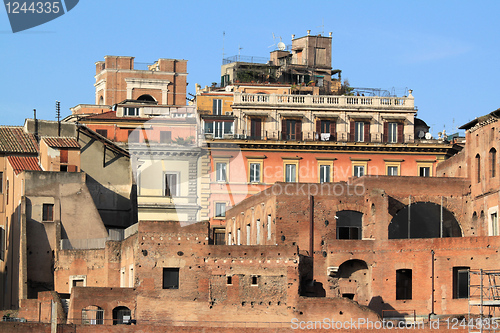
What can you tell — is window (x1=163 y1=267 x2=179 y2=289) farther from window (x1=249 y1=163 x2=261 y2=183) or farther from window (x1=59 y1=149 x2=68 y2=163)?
window (x1=249 y1=163 x2=261 y2=183)

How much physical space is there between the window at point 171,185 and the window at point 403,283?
21184 millimetres

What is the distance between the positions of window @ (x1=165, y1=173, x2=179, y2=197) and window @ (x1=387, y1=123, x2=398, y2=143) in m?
16.0

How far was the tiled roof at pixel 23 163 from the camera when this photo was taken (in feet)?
249

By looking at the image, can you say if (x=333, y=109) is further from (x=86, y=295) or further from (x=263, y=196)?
(x=86, y=295)

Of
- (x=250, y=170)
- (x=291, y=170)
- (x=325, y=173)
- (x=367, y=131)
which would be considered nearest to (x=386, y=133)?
(x=367, y=131)

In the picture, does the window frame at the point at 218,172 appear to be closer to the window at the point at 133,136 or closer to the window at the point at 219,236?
the window at the point at 219,236

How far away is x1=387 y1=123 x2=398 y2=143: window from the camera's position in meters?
84.8

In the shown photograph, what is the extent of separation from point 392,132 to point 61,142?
943 inches

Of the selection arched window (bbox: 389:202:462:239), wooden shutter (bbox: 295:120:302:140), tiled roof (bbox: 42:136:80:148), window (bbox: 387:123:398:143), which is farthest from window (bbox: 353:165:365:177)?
tiled roof (bbox: 42:136:80:148)

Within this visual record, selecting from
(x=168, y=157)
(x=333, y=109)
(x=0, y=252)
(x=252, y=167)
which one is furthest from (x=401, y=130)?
(x=0, y=252)

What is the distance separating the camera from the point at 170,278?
200 ft

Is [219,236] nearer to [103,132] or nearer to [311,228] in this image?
[103,132]

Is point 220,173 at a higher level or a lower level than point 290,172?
lower

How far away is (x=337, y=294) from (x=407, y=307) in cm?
384
